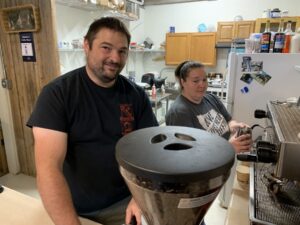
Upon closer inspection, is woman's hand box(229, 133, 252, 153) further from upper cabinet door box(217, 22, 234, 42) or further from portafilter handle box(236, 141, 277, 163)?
upper cabinet door box(217, 22, 234, 42)

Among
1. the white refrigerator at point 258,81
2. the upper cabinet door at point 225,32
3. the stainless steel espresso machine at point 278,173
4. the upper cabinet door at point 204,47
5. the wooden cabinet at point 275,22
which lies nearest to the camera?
the stainless steel espresso machine at point 278,173

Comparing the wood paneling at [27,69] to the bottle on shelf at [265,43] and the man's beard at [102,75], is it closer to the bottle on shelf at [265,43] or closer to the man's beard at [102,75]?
the man's beard at [102,75]

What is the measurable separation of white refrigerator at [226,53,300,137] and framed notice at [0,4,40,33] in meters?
1.82

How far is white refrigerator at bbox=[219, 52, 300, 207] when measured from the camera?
6.03 feet

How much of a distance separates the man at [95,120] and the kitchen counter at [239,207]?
1.47 ft

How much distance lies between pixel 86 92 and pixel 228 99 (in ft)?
4.70

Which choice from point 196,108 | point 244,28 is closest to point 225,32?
point 244,28

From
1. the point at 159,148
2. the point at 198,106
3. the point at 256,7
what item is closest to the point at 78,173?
the point at 159,148

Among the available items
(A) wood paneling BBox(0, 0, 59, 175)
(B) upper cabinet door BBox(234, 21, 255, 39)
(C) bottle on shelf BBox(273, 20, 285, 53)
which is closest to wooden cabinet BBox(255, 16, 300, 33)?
(B) upper cabinet door BBox(234, 21, 255, 39)

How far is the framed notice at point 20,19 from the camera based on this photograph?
219 centimetres

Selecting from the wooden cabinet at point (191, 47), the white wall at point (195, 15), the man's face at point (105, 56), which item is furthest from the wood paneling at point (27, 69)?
the white wall at point (195, 15)

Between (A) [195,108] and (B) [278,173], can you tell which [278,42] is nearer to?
(A) [195,108]

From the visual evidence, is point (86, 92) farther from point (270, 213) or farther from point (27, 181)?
point (27, 181)

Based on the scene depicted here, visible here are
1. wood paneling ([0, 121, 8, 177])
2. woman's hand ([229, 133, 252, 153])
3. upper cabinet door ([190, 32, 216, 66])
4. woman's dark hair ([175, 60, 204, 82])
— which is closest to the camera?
woman's hand ([229, 133, 252, 153])
